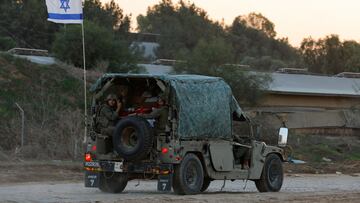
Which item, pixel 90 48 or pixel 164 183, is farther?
pixel 90 48

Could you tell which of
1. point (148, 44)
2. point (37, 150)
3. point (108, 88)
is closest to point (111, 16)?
point (148, 44)

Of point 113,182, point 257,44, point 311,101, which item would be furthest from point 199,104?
point 257,44

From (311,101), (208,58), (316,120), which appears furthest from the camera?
(311,101)

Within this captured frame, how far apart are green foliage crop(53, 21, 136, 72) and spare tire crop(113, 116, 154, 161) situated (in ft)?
102

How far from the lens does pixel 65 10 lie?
98.9 feet

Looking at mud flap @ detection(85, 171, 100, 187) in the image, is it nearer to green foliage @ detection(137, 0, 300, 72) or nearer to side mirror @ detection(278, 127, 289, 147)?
side mirror @ detection(278, 127, 289, 147)

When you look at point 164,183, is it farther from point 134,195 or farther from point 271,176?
point 271,176

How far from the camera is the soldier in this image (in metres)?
19.4

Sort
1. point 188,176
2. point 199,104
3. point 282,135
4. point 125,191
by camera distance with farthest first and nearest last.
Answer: point 282,135
point 125,191
point 199,104
point 188,176

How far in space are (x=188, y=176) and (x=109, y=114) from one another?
2.44 m

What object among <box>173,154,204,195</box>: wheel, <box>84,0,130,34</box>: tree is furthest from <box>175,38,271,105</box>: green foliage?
<box>173,154,204,195</box>: wheel

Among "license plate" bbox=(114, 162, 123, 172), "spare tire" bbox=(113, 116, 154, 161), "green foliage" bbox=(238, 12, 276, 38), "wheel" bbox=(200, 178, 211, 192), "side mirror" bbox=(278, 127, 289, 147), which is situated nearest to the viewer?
"spare tire" bbox=(113, 116, 154, 161)

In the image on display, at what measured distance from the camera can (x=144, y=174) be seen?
18953 millimetres

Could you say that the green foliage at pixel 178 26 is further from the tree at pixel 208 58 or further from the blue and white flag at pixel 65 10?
the blue and white flag at pixel 65 10
